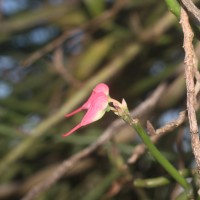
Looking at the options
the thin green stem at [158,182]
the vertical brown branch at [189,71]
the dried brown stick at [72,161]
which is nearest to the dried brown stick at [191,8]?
the vertical brown branch at [189,71]

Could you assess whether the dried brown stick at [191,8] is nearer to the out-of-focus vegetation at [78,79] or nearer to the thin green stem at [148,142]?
the thin green stem at [148,142]

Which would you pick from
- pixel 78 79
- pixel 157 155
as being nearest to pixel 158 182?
pixel 157 155

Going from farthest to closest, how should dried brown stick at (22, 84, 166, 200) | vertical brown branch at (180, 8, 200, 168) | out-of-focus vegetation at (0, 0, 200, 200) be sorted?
out-of-focus vegetation at (0, 0, 200, 200) < dried brown stick at (22, 84, 166, 200) < vertical brown branch at (180, 8, 200, 168)

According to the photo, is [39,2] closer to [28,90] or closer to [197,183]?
[28,90]

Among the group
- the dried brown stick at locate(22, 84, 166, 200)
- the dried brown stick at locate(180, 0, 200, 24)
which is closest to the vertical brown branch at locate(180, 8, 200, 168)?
the dried brown stick at locate(180, 0, 200, 24)

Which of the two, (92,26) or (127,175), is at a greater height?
(92,26)

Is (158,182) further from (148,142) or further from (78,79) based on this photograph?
(78,79)

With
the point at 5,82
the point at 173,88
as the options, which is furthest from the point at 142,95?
the point at 5,82

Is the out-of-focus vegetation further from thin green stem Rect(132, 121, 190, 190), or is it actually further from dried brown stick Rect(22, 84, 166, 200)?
thin green stem Rect(132, 121, 190, 190)
